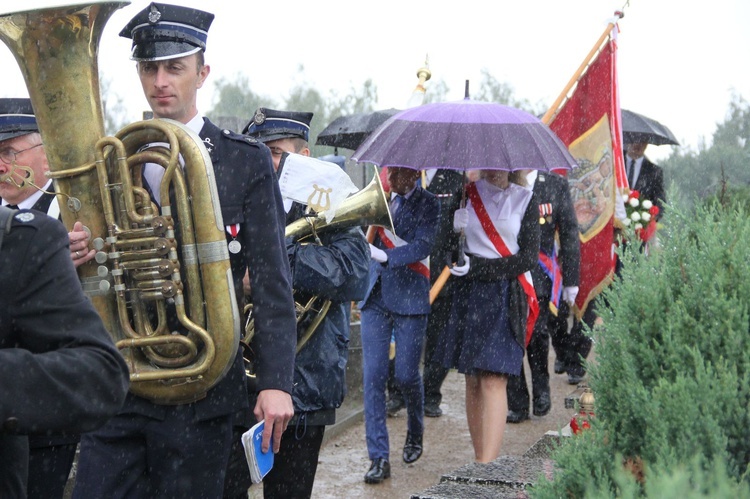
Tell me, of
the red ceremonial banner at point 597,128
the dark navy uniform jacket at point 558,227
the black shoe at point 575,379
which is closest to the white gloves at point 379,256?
the dark navy uniform jacket at point 558,227

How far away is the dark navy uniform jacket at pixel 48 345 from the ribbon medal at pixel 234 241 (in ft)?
4.09

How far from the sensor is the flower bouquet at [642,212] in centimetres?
1023

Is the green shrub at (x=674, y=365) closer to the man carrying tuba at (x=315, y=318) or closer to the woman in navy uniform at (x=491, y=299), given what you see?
the man carrying tuba at (x=315, y=318)

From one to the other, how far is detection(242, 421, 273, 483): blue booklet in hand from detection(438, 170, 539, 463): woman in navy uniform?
2929 mm

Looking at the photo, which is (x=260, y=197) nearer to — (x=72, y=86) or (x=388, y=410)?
(x=72, y=86)

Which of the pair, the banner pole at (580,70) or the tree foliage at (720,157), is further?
the tree foliage at (720,157)

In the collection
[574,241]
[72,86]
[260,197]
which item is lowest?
[574,241]

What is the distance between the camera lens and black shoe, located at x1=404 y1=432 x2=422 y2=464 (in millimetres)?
6949

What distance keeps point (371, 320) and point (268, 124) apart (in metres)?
2.01

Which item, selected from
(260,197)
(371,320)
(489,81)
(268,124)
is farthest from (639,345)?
(489,81)

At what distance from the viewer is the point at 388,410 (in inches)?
336

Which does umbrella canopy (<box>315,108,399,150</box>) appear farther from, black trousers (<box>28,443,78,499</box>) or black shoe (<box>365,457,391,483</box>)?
black trousers (<box>28,443,78,499</box>)

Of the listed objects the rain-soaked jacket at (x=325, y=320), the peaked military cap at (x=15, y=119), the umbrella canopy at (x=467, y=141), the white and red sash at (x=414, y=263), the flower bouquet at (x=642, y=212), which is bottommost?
the flower bouquet at (x=642, y=212)

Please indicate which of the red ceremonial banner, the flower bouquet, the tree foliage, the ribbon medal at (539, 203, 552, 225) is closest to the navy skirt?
the ribbon medal at (539, 203, 552, 225)
